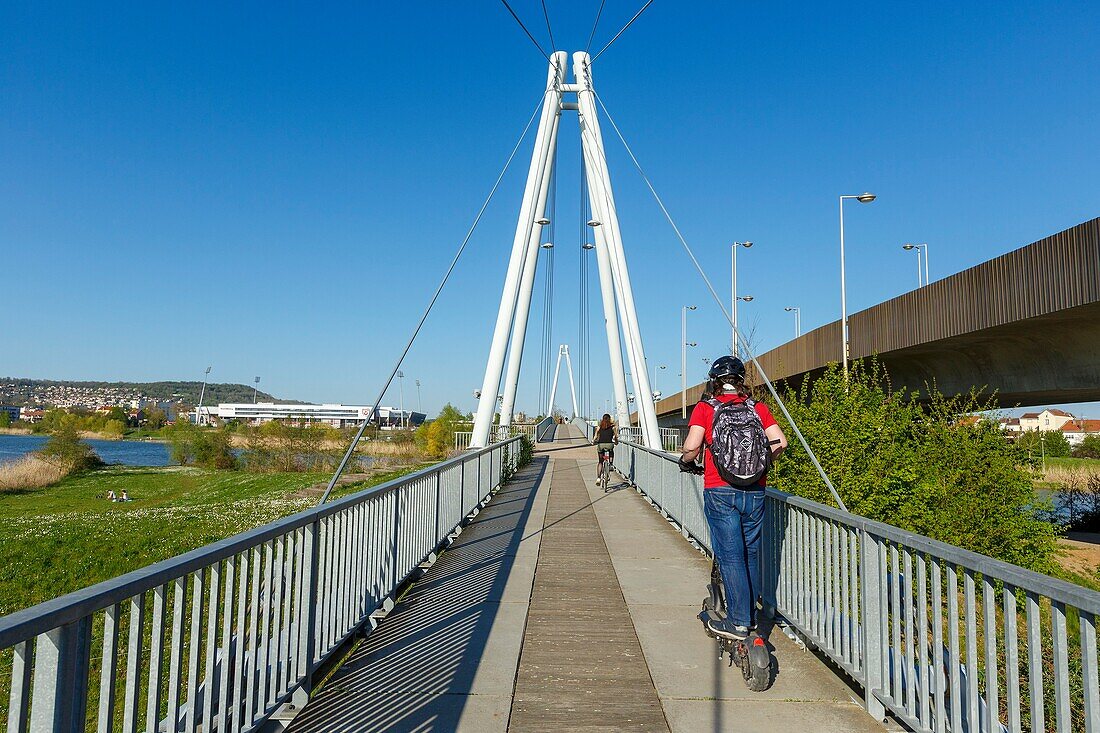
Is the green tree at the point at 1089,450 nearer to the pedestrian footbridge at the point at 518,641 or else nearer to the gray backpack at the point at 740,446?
the pedestrian footbridge at the point at 518,641

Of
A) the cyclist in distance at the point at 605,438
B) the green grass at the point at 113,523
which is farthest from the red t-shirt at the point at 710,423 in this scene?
the green grass at the point at 113,523

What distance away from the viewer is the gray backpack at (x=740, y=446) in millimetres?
4098

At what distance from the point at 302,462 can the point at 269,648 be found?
145ft

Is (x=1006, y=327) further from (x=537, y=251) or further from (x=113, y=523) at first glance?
(x=113, y=523)

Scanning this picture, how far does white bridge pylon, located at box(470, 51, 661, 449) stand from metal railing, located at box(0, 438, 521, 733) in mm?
10369

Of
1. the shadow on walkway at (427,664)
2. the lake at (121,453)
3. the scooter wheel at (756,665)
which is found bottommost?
the lake at (121,453)

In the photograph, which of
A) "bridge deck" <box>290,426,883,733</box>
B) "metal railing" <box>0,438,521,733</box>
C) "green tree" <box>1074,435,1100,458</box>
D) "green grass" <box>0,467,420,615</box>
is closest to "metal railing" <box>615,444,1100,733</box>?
"bridge deck" <box>290,426,883,733</box>

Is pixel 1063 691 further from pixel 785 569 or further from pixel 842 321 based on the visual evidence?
pixel 842 321

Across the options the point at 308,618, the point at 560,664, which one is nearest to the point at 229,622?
the point at 308,618

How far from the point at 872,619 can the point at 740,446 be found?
110 cm

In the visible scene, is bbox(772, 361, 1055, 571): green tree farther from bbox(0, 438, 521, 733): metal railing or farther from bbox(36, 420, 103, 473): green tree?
bbox(36, 420, 103, 473): green tree

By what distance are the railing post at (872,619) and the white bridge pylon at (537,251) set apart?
42.6ft

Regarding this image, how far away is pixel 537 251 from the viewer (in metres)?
18.8

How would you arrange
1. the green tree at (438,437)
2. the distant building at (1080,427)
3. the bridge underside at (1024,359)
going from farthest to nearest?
the distant building at (1080,427), the green tree at (438,437), the bridge underside at (1024,359)
